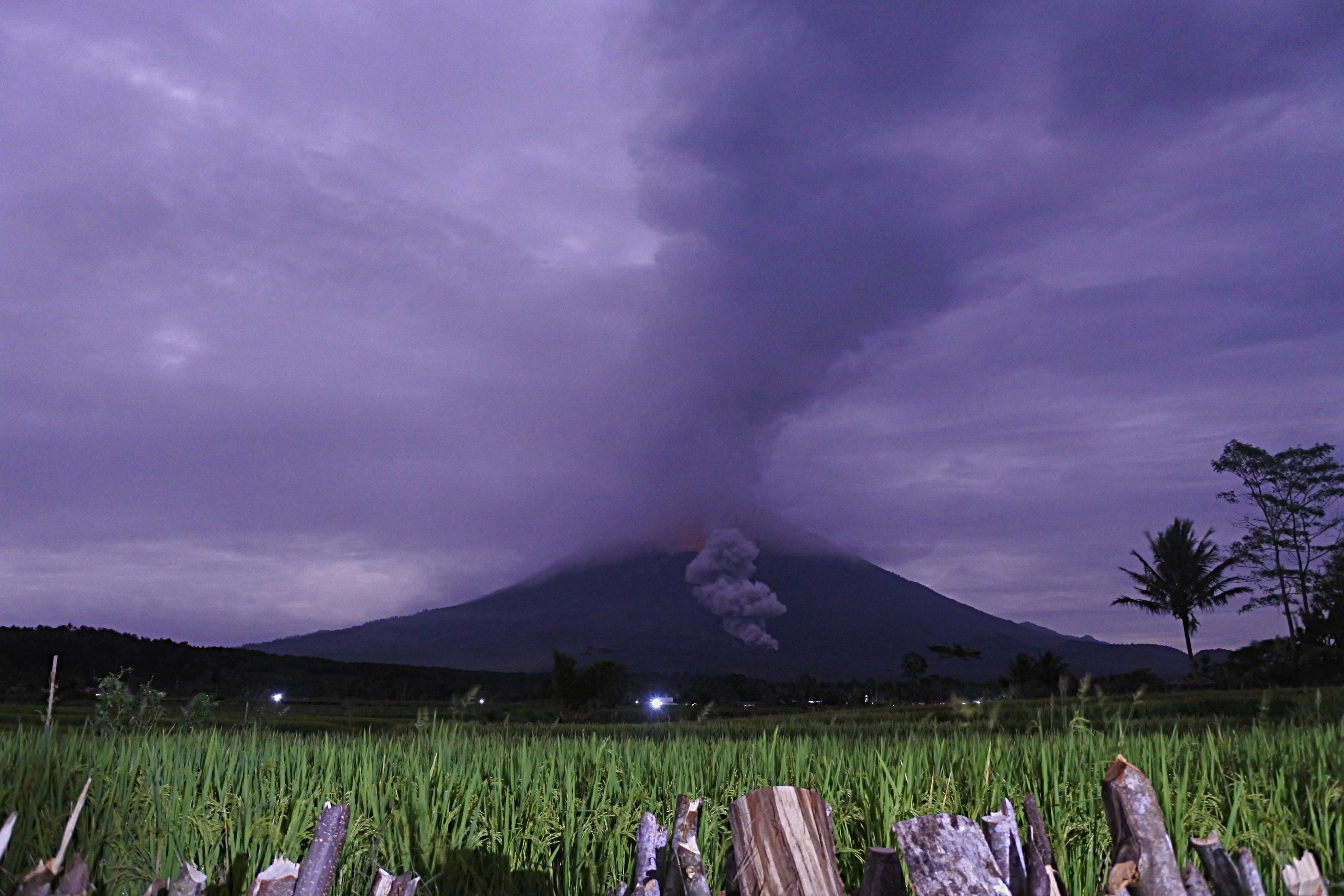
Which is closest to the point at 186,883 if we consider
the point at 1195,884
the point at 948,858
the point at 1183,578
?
the point at 948,858

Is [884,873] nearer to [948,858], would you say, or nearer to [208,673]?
[948,858]

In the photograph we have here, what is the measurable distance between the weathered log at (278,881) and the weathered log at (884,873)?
5.69 feet

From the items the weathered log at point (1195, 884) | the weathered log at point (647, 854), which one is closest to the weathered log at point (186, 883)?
the weathered log at point (647, 854)

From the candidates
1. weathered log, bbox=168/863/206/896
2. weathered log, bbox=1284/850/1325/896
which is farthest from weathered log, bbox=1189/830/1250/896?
weathered log, bbox=168/863/206/896

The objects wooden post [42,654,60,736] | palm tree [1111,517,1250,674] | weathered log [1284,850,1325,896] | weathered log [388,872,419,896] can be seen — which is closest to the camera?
weathered log [1284,850,1325,896]

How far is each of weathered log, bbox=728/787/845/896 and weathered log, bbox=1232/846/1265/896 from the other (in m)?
1.24

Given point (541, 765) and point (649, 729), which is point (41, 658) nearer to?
point (649, 729)

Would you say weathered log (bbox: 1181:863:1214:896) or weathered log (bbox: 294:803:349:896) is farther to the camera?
weathered log (bbox: 294:803:349:896)

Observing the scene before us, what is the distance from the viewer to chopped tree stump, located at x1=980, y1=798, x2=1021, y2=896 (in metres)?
3.06

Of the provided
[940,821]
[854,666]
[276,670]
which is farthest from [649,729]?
[854,666]

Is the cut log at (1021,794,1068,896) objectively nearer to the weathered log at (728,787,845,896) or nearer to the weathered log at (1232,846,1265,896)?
the weathered log at (1232,846,1265,896)

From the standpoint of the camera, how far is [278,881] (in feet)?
10.0

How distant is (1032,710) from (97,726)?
2212 centimetres

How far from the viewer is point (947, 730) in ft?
59.5
